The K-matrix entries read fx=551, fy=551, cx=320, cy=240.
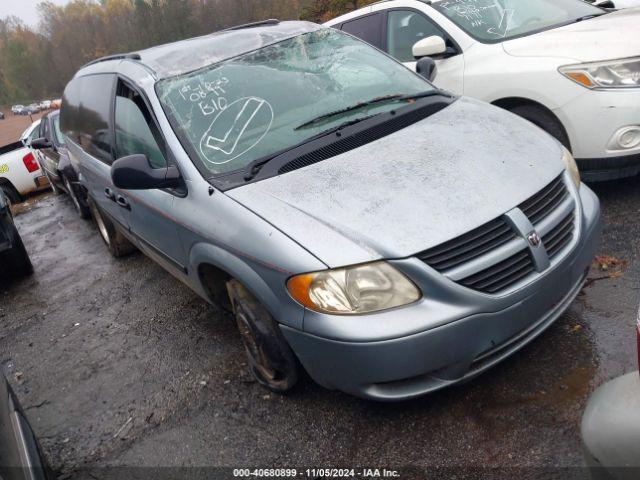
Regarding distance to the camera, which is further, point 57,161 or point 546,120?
point 57,161

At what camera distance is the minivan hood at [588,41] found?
3.86 meters

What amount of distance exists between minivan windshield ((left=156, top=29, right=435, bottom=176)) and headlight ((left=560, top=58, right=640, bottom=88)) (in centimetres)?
115

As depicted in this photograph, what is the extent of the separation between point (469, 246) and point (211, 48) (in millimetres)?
2319

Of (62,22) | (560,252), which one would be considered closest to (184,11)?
(62,22)

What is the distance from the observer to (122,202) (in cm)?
402

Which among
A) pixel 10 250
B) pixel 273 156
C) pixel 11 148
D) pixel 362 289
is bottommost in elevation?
pixel 11 148

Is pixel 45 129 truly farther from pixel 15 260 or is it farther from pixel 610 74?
pixel 610 74

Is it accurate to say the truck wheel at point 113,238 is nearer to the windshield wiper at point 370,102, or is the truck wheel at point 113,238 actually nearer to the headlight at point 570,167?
the windshield wiper at point 370,102

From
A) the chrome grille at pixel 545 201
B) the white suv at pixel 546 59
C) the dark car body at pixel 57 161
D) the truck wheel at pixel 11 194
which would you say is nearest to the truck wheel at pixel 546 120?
the white suv at pixel 546 59

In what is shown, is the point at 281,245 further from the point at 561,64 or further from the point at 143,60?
the point at 561,64

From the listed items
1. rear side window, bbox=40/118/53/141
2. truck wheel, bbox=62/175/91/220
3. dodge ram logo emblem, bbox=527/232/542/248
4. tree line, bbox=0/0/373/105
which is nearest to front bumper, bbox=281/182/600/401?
dodge ram logo emblem, bbox=527/232/542/248

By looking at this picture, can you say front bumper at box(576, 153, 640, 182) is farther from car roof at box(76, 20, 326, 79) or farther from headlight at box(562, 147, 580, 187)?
car roof at box(76, 20, 326, 79)

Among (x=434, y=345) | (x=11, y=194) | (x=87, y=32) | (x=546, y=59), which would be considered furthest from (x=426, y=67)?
(x=87, y=32)

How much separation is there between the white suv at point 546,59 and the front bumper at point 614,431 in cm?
281
